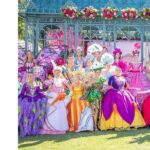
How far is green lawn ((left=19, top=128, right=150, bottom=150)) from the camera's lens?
5066mm

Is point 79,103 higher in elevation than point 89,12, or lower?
lower

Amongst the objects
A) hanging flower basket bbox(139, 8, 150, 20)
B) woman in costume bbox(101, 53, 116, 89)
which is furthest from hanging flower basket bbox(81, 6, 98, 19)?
woman in costume bbox(101, 53, 116, 89)

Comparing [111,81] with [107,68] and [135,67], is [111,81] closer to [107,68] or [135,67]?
[107,68]

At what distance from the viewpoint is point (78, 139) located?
5605mm

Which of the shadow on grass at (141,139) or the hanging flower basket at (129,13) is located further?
the hanging flower basket at (129,13)

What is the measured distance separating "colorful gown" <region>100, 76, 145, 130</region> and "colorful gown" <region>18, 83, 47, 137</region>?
1.12 meters

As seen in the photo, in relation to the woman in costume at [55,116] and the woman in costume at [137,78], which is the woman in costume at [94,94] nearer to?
the woman in costume at [55,116]

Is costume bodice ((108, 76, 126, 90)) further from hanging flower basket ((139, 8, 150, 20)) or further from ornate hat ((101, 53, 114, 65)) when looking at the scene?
hanging flower basket ((139, 8, 150, 20))

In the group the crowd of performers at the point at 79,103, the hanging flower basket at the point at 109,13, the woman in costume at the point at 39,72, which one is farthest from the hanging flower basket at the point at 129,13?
the crowd of performers at the point at 79,103

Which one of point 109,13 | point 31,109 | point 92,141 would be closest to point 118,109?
point 92,141

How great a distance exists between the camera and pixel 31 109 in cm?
590

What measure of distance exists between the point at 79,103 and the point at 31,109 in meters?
0.88

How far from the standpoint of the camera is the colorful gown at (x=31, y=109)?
589cm
